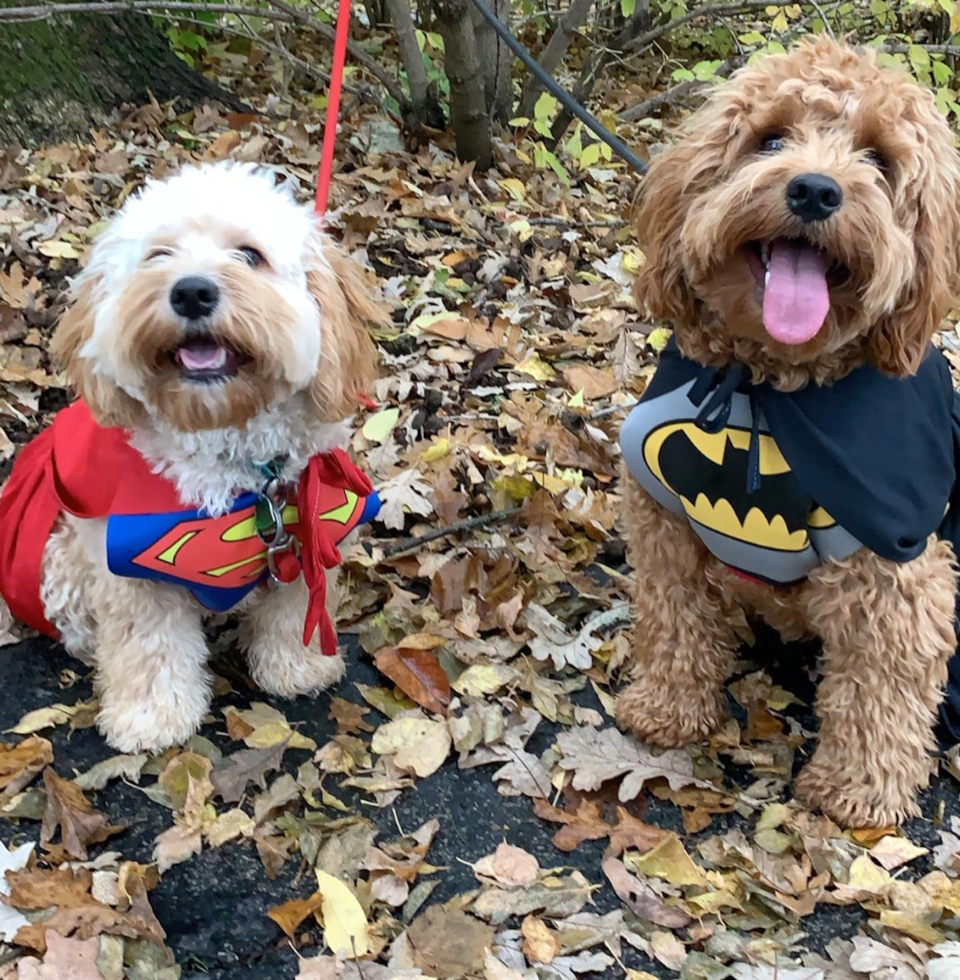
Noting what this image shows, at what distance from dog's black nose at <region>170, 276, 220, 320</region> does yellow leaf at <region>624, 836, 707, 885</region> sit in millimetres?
1881

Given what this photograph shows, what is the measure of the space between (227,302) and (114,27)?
4630 mm

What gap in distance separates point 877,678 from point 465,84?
470cm

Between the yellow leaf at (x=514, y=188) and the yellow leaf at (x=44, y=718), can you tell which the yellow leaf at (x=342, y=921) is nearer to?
the yellow leaf at (x=44, y=718)

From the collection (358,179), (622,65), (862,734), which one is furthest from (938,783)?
(622,65)

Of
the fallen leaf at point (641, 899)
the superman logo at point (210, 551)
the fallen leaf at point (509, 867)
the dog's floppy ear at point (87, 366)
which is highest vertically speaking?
the dog's floppy ear at point (87, 366)

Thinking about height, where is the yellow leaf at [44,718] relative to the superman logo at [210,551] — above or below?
below

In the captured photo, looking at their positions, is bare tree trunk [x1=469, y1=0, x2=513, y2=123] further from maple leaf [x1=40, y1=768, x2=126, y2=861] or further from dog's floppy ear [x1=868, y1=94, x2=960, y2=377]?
maple leaf [x1=40, y1=768, x2=126, y2=861]

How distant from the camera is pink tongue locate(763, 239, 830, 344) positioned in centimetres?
239

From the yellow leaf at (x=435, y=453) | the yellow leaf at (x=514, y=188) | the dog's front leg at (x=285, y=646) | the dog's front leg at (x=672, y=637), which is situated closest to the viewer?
the dog's front leg at (x=672, y=637)

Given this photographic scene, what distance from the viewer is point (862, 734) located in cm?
299

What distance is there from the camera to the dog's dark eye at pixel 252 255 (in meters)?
2.84

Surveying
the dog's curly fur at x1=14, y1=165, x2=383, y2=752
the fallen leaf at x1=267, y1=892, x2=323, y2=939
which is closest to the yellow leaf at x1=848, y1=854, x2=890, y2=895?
the fallen leaf at x1=267, y1=892, x2=323, y2=939

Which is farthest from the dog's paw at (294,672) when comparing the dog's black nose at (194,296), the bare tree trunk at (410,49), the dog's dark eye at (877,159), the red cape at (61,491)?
the bare tree trunk at (410,49)

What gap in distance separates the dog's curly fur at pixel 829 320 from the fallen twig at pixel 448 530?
39.5 inches
